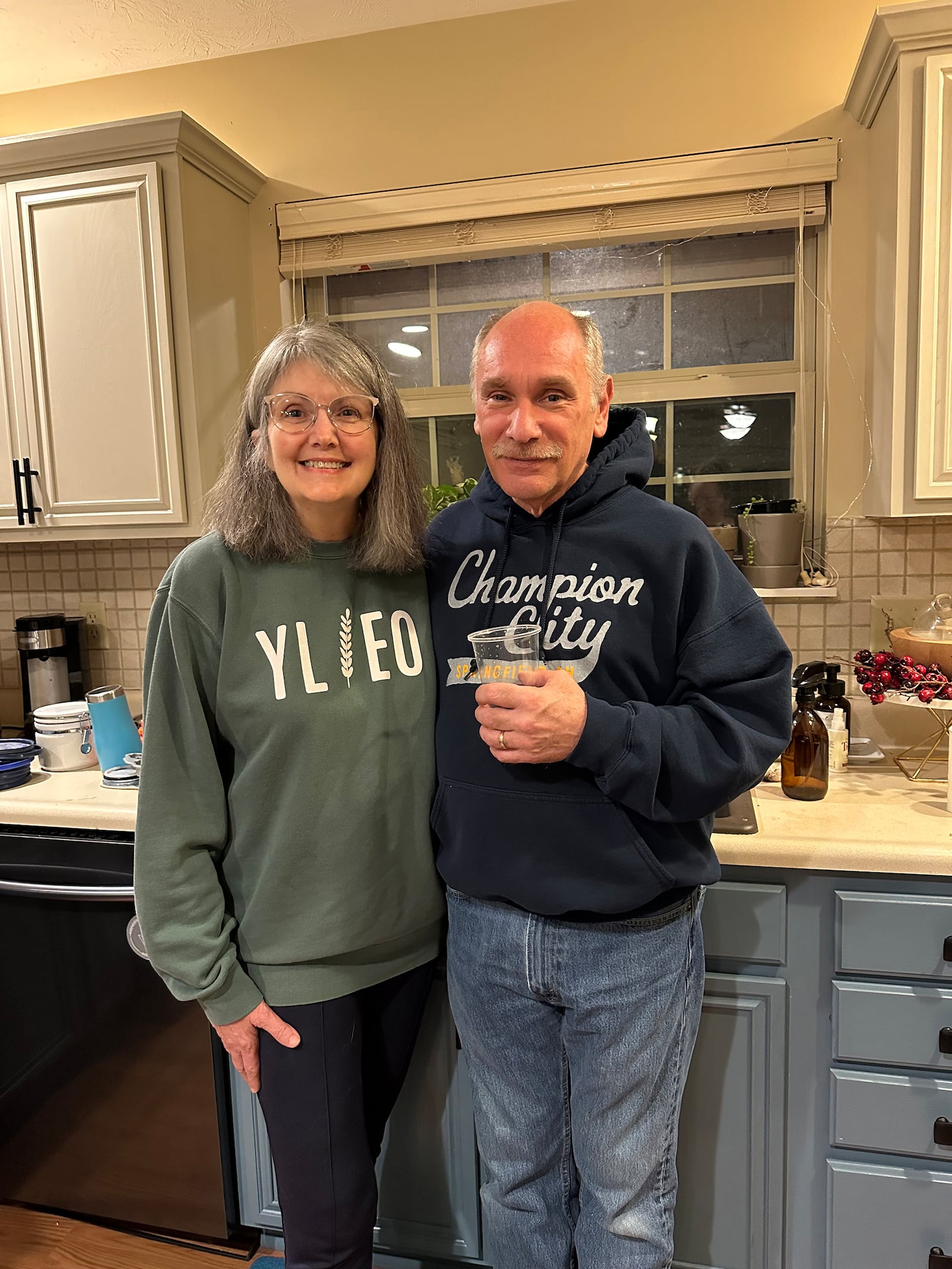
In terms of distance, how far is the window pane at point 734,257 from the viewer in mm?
2158

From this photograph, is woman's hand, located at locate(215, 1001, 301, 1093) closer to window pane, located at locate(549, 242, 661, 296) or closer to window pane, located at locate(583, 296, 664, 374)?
window pane, located at locate(583, 296, 664, 374)

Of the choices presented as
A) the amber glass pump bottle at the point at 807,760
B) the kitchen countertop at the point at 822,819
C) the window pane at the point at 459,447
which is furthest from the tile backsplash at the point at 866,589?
the window pane at the point at 459,447

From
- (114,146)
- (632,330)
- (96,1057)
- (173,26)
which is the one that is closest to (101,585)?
(114,146)

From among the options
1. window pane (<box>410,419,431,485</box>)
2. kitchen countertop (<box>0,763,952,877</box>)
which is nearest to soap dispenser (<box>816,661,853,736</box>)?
kitchen countertop (<box>0,763,952,877</box>)

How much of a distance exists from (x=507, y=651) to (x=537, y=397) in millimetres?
354

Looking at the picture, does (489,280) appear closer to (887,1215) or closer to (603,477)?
(603,477)

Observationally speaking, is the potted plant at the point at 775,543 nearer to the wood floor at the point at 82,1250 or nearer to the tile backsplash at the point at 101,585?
the tile backsplash at the point at 101,585

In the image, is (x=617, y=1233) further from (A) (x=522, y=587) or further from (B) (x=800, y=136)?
(B) (x=800, y=136)

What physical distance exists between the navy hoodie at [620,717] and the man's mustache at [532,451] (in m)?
0.07

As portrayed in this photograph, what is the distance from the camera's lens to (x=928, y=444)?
174cm

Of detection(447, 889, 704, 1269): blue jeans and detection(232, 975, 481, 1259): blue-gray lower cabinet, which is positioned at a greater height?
detection(447, 889, 704, 1269): blue jeans

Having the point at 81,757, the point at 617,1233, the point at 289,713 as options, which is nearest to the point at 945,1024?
the point at 617,1233

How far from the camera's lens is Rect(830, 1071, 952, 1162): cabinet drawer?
4.66 feet

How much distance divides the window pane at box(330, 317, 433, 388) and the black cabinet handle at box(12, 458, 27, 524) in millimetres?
953
